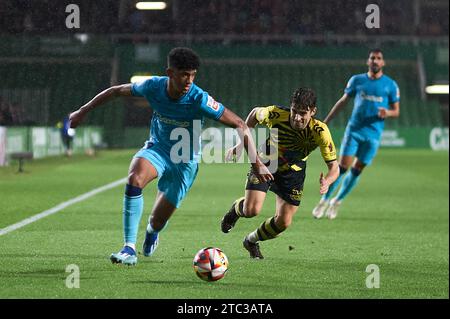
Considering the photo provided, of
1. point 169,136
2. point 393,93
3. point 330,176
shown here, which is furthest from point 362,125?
point 169,136

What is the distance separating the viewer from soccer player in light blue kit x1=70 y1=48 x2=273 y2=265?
6891 millimetres

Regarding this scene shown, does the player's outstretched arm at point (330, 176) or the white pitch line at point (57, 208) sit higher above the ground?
the player's outstretched arm at point (330, 176)

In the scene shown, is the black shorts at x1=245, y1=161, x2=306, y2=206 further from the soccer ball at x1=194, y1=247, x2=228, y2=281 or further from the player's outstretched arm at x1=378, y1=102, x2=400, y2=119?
the player's outstretched arm at x1=378, y1=102, x2=400, y2=119

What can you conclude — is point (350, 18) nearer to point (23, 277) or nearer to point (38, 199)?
point (38, 199)

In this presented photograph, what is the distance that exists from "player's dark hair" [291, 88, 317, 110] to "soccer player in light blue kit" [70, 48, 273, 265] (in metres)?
0.60

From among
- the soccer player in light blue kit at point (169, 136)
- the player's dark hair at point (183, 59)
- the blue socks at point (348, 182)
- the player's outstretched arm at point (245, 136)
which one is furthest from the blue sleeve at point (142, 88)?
the blue socks at point (348, 182)

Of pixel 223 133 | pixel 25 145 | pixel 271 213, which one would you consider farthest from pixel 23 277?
pixel 223 133

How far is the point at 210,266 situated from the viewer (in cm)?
677

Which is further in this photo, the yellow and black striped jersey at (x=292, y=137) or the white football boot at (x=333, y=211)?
the white football boot at (x=333, y=211)

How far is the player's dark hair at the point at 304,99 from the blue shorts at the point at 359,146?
552cm

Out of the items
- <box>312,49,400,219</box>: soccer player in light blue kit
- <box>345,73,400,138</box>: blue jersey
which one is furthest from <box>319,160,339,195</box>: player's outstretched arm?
<box>312,49,400,219</box>: soccer player in light blue kit

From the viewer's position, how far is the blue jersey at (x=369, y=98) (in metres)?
12.0

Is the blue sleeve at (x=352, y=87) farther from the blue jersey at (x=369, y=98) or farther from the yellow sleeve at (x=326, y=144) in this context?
the yellow sleeve at (x=326, y=144)

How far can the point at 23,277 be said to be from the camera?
6.90 m
